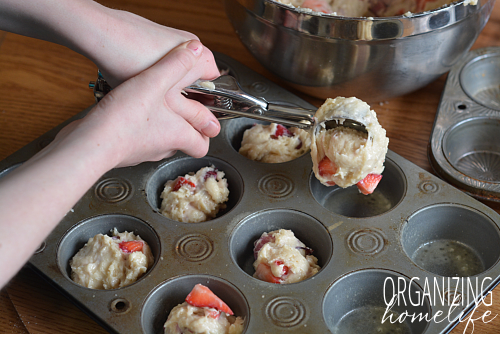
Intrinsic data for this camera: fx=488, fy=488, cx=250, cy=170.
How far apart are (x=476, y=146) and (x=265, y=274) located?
3.40 ft

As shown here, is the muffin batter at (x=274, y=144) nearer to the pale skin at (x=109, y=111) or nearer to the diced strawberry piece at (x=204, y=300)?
the pale skin at (x=109, y=111)

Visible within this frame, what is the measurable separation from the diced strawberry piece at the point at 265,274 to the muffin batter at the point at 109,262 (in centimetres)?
34

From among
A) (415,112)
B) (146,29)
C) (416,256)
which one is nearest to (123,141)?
(146,29)

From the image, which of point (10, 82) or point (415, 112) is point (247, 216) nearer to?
point (415, 112)

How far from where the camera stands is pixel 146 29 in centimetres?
143

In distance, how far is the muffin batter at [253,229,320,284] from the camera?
148 cm

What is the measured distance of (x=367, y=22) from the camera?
5.18ft

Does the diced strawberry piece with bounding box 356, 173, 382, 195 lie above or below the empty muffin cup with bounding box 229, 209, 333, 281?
above

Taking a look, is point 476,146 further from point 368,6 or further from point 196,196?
point 196,196

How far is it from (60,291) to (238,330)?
522 mm

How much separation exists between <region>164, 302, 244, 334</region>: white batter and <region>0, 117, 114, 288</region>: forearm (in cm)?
47

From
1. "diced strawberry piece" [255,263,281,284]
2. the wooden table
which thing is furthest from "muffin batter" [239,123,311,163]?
"diced strawberry piece" [255,263,281,284]

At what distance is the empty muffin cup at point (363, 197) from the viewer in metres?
1.73

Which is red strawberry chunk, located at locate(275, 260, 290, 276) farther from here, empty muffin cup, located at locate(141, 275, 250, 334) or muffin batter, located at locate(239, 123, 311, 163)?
muffin batter, located at locate(239, 123, 311, 163)
